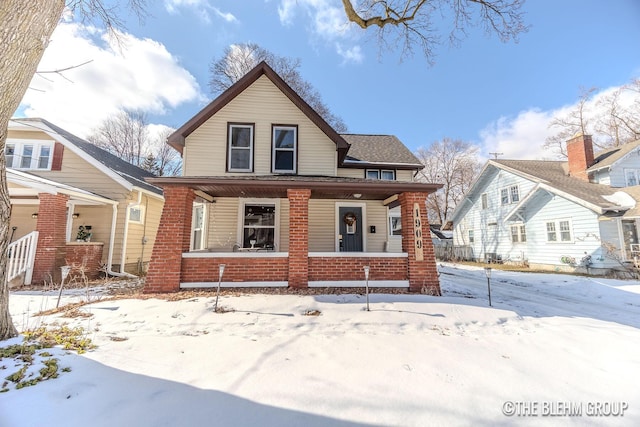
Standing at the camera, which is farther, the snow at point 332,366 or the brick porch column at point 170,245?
the brick porch column at point 170,245

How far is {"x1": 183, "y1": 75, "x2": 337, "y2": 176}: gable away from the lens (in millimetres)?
9141

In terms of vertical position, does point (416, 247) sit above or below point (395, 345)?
above

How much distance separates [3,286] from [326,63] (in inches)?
661

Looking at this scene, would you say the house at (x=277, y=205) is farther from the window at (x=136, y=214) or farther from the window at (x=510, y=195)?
the window at (x=510, y=195)

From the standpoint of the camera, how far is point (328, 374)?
2.97 meters

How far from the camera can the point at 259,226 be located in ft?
30.8

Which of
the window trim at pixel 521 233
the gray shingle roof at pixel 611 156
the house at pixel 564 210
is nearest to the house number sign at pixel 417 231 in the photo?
the house at pixel 564 210

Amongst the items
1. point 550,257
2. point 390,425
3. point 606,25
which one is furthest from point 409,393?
point 550,257

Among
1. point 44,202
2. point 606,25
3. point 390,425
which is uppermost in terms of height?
point 606,25

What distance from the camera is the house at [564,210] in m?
12.3

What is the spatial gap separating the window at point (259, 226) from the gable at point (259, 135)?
4.30 ft

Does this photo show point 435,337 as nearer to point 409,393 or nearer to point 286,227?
point 409,393

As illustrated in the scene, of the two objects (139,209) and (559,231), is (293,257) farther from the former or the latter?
(559,231)

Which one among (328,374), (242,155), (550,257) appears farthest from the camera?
(550,257)
